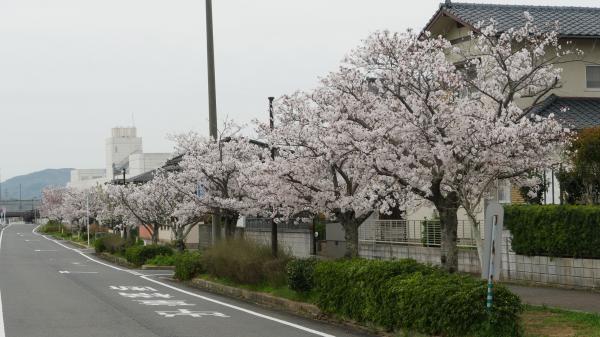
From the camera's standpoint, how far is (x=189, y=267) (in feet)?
83.6

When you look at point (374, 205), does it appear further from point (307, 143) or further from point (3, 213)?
point (3, 213)

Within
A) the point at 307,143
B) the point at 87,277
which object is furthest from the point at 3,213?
the point at 307,143

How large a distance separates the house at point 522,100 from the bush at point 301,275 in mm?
8515

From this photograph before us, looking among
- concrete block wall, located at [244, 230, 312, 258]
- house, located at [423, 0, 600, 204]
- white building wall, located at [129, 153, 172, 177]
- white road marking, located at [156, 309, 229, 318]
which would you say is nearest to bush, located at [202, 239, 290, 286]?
white road marking, located at [156, 309, 229, 318]

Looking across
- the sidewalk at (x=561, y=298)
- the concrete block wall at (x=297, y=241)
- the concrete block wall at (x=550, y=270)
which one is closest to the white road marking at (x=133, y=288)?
the concrete block wall at (x=297, y=241)

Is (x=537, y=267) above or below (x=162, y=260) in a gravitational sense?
above

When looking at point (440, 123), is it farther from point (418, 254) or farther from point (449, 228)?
point (418, 254)

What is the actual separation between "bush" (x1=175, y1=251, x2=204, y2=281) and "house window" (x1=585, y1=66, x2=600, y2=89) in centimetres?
1398

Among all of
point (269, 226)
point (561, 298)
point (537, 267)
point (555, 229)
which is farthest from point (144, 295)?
point (269, 226)

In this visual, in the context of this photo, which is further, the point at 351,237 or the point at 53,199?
the point at 53,199

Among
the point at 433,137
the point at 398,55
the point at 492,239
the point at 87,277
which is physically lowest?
the point at 87,277

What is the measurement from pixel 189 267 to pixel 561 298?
42.3ft

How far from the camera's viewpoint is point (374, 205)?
17.8m

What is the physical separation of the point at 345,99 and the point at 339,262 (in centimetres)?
307
